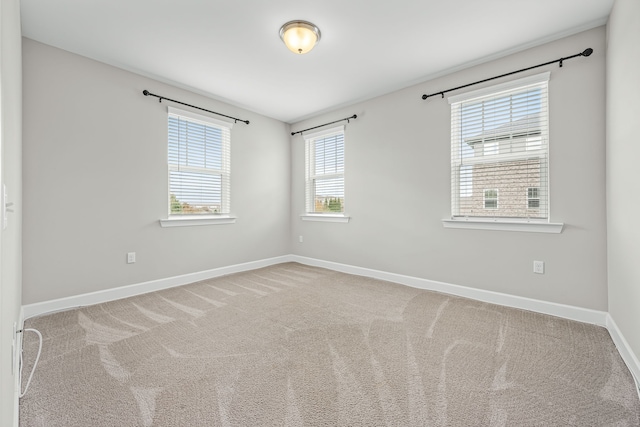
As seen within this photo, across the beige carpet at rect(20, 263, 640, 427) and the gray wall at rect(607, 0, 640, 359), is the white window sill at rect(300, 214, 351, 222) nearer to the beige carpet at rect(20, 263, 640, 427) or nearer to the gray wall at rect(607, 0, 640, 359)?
the beige carpet at rect(20, 263, 640, 427)

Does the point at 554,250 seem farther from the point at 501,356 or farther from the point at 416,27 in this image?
the point at 416,27

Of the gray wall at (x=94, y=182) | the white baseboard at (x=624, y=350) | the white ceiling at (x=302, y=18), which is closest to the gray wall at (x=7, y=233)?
the white ceiling at (x=302, y=18)

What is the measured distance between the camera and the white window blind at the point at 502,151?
110 inches

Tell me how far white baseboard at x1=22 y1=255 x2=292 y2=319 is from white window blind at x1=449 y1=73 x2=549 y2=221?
10.5 ft

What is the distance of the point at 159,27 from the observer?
2.53 m

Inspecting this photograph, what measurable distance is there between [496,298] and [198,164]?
13.0ft

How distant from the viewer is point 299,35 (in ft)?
8.32

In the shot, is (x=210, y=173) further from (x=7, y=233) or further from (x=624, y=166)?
(x=624, y=166)

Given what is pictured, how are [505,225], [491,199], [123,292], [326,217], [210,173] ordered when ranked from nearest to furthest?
[505,225], [491,199], [123,292], [210,173], [326,217]

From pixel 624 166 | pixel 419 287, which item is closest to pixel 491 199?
pixel 624 166

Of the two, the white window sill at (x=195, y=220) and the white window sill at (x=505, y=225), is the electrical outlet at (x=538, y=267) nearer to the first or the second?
the white window sill at (x=505, y=225)

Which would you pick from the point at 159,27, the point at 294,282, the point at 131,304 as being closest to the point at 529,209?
the point at 294,282

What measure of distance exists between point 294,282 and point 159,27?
121 inches

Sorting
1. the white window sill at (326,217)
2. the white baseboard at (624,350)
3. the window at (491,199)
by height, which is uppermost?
the window at (491,199)
